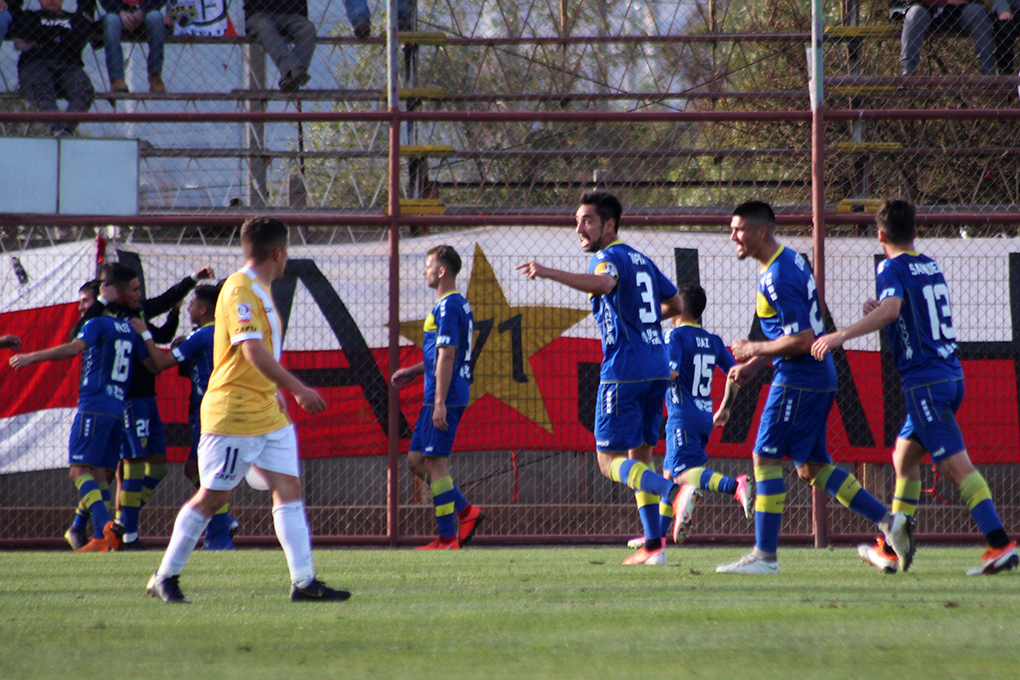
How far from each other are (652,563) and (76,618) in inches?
126

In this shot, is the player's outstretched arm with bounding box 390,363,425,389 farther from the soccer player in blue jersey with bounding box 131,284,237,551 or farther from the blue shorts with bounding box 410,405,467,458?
the soccer player in blue jersey with bounding box 131,284,237,551

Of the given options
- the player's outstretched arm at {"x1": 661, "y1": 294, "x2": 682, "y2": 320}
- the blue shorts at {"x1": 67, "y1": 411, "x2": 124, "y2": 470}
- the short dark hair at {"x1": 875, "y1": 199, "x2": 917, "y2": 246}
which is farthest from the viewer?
the blue shorts at {"x1": 67, "y1": 411, "x2": 124, "y2": 470}

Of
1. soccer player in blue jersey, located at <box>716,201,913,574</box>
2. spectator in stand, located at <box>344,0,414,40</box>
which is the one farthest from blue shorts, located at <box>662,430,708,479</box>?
spectator in stand, located at <box>344,0,414,40</box>

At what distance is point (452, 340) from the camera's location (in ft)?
25.0

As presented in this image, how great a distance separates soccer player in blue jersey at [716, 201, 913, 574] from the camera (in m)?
5.26

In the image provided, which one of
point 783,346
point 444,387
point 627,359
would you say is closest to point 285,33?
point 444,387

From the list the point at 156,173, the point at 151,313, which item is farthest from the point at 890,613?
the point at 156,173

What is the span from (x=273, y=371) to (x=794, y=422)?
268cm

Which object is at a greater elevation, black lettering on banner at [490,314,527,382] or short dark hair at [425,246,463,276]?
short dark hair at [425,246,463,276]

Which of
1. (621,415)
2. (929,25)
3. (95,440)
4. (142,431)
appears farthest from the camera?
(929,25)

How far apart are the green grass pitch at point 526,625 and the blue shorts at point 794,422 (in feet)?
2.18

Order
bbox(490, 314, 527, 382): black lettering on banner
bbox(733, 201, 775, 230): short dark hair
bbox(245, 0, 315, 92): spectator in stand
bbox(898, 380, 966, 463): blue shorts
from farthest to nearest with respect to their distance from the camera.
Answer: bbox(245, 0, 315, 92): spectator in stand
bbox(490, 314, 527, 382): black lettering on banner
bbox(898, 380, 966, 463): blue shorts
bbox(733, 201, 775, 230): short dark hair

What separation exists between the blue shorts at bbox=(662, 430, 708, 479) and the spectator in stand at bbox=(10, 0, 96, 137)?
25.5ft

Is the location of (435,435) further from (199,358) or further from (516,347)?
(199,358)
